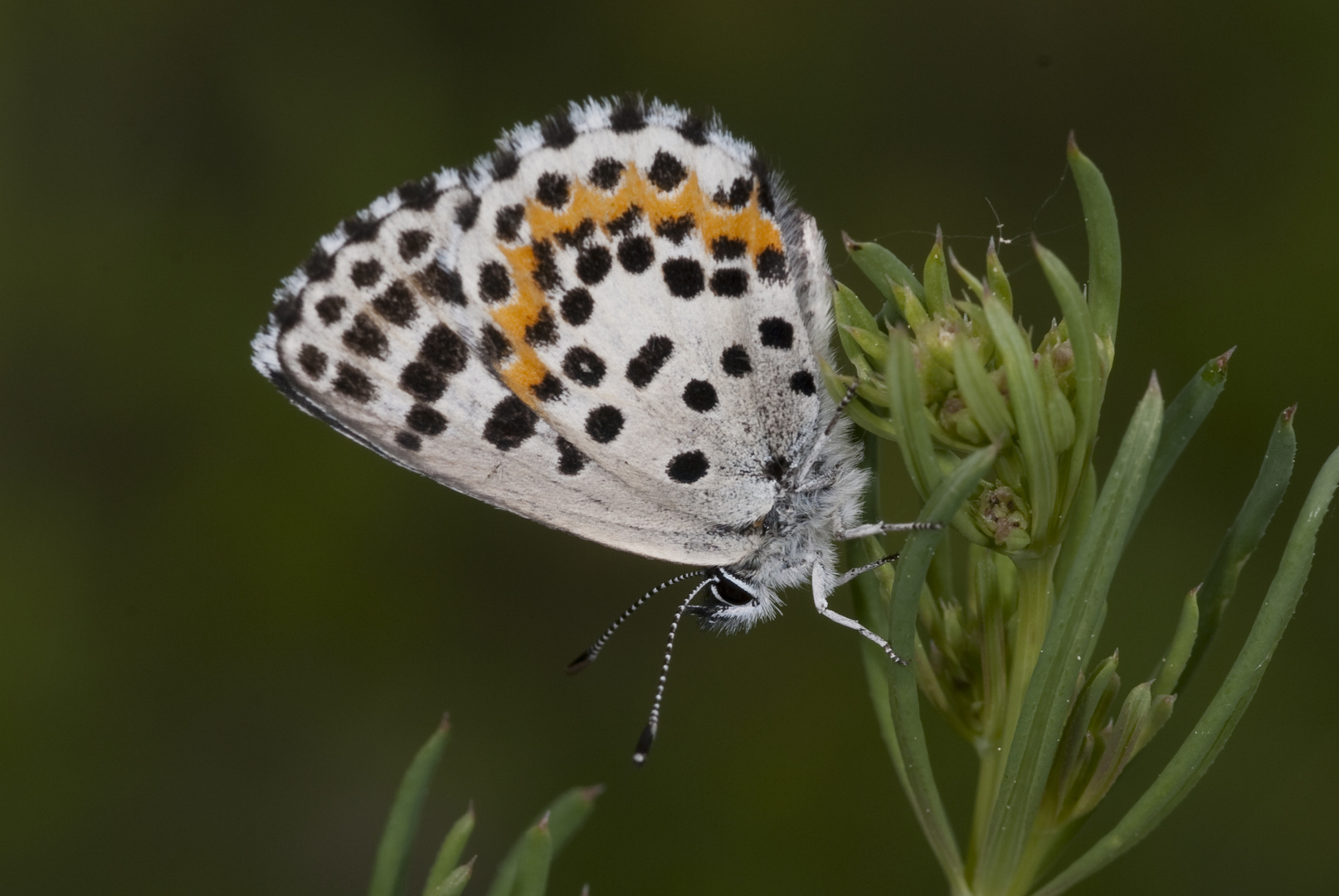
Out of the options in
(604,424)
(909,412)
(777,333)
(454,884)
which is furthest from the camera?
(604,424)

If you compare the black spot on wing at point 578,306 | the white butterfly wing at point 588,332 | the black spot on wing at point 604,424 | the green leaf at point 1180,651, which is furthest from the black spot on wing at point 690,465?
the green leaf at point 1180,651

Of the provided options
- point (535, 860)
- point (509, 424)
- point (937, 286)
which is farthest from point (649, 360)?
point (535, 860)

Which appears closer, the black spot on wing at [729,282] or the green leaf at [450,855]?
the green leaf at [450,855]

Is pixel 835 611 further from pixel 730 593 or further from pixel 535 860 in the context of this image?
pixel 535 860

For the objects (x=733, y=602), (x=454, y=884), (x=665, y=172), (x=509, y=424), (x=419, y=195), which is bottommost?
(x=454, y=884)

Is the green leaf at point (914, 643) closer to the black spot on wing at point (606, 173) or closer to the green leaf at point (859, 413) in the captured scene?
A: the green leaf at point (859, 413)

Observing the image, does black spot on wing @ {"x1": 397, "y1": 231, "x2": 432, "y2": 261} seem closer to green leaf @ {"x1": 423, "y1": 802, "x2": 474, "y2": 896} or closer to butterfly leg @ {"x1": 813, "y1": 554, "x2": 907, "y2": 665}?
butterfly leg @ {"x1": 813, "y1": 554, "x2": 907, "y2": 665}

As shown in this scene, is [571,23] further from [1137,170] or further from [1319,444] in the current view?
[1319,444]

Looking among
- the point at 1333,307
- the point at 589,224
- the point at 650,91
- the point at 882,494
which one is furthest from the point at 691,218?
the point at 1333,307
